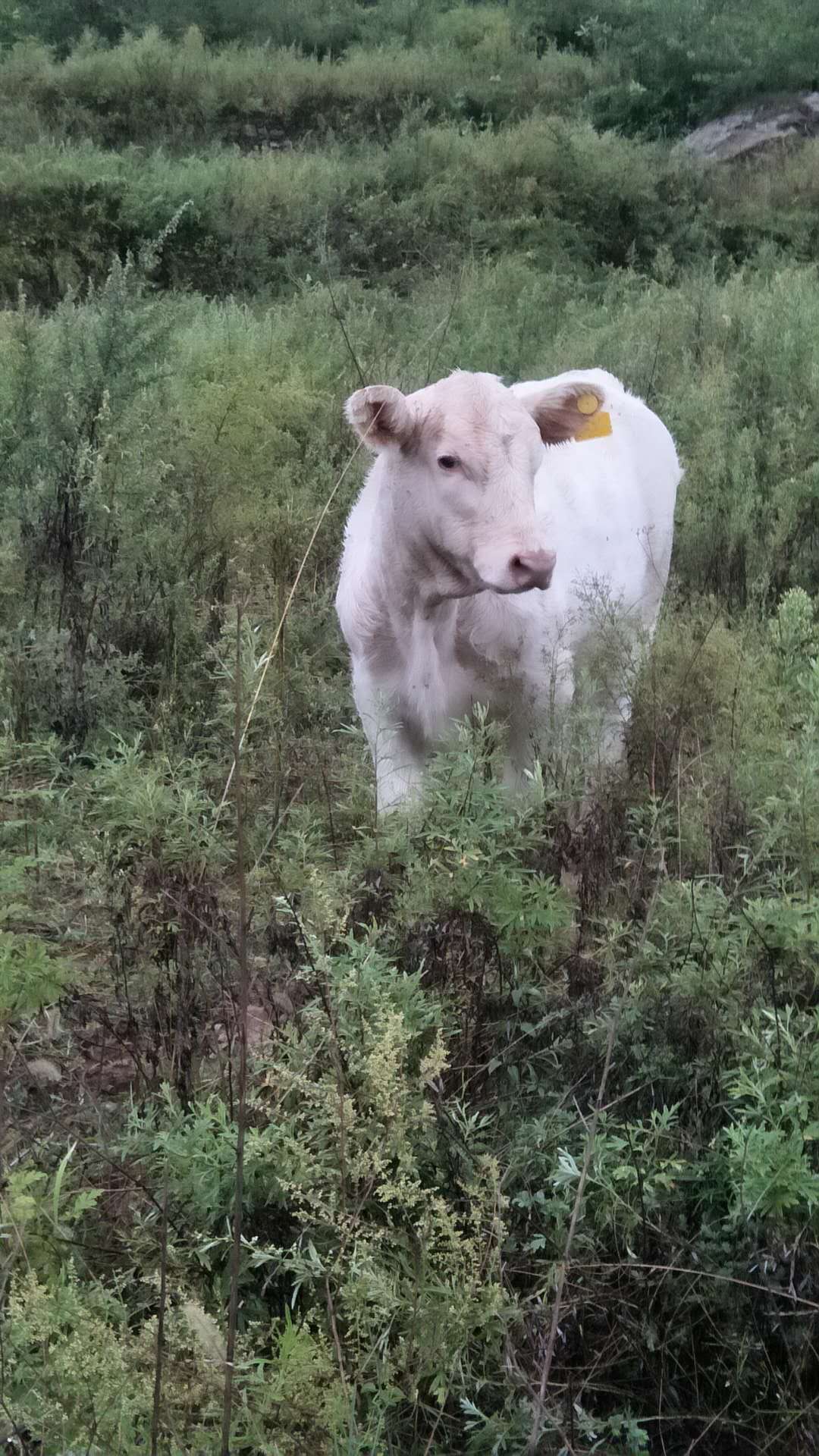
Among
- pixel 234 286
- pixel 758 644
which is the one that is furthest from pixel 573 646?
pixel 234 286

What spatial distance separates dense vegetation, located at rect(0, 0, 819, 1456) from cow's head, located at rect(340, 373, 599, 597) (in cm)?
31

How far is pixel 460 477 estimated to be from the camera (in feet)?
13.3

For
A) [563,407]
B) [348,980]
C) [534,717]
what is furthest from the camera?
[563,407]

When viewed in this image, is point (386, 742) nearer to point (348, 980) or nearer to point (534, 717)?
point (534, 717)

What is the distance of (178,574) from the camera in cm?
551

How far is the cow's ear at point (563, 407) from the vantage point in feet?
14.4

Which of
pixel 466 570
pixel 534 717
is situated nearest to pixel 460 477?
pixel 466 570

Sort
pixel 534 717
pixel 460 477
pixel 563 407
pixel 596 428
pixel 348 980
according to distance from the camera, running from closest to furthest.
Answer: pixel 348 980
pixel 460 477
pixel 534 717
pixel 563 407
pixel 596 428

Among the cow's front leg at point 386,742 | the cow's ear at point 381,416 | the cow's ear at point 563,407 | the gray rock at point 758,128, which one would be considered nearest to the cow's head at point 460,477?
the cow's ear at point 381,416

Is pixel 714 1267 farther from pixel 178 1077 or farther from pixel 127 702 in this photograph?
pixel 127 702

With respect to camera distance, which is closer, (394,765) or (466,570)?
(466,570)

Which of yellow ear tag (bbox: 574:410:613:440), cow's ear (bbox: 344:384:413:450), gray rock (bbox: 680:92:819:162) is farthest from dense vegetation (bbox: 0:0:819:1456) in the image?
gray rock (bbox: 680:92:819:162)

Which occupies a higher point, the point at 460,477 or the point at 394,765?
the point at 460,477

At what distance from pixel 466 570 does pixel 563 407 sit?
29.7 inches
